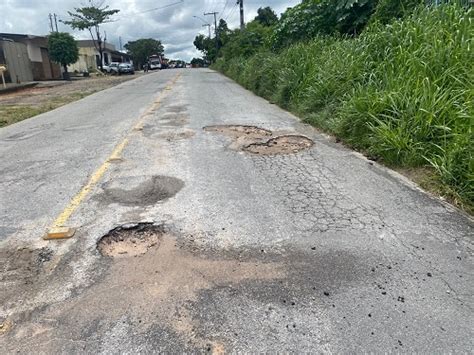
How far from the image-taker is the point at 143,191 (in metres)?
4.26

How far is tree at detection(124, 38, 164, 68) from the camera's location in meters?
85.2

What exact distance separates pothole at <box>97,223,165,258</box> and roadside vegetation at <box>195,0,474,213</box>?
299 centimetres

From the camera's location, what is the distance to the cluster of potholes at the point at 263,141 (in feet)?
19.8

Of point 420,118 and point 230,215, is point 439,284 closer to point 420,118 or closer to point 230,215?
point 230,215

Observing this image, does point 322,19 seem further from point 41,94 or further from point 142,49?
point 142,49

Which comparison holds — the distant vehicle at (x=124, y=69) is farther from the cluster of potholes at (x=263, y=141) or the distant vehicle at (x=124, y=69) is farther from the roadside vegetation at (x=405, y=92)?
the cluster of potholes at (x=263, y=141)

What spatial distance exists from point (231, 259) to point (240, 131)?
4708 mm

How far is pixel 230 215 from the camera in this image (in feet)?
11.9

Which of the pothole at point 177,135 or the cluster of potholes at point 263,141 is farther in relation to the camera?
the pothole at point 177,135

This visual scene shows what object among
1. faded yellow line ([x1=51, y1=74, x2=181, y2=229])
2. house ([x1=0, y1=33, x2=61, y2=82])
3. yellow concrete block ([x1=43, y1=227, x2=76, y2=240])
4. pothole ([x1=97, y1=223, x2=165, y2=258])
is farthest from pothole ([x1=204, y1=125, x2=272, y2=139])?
house ([x1=0, y1=33, x2=61, y2=82])

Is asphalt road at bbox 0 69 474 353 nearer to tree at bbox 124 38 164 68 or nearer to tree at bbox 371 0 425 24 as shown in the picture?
tree at bbox 371 0 425 24

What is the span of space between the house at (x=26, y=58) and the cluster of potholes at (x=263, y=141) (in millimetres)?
26881

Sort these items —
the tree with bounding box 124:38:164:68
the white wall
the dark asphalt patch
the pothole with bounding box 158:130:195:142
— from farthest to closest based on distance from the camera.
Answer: the tree with bounding box 124:38:164:68 → the white wall → the pothole with bounding box 158:130:195:142 → the dark asphalt patch

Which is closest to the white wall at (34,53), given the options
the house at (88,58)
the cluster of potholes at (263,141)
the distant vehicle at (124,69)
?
the house at (88,58)
